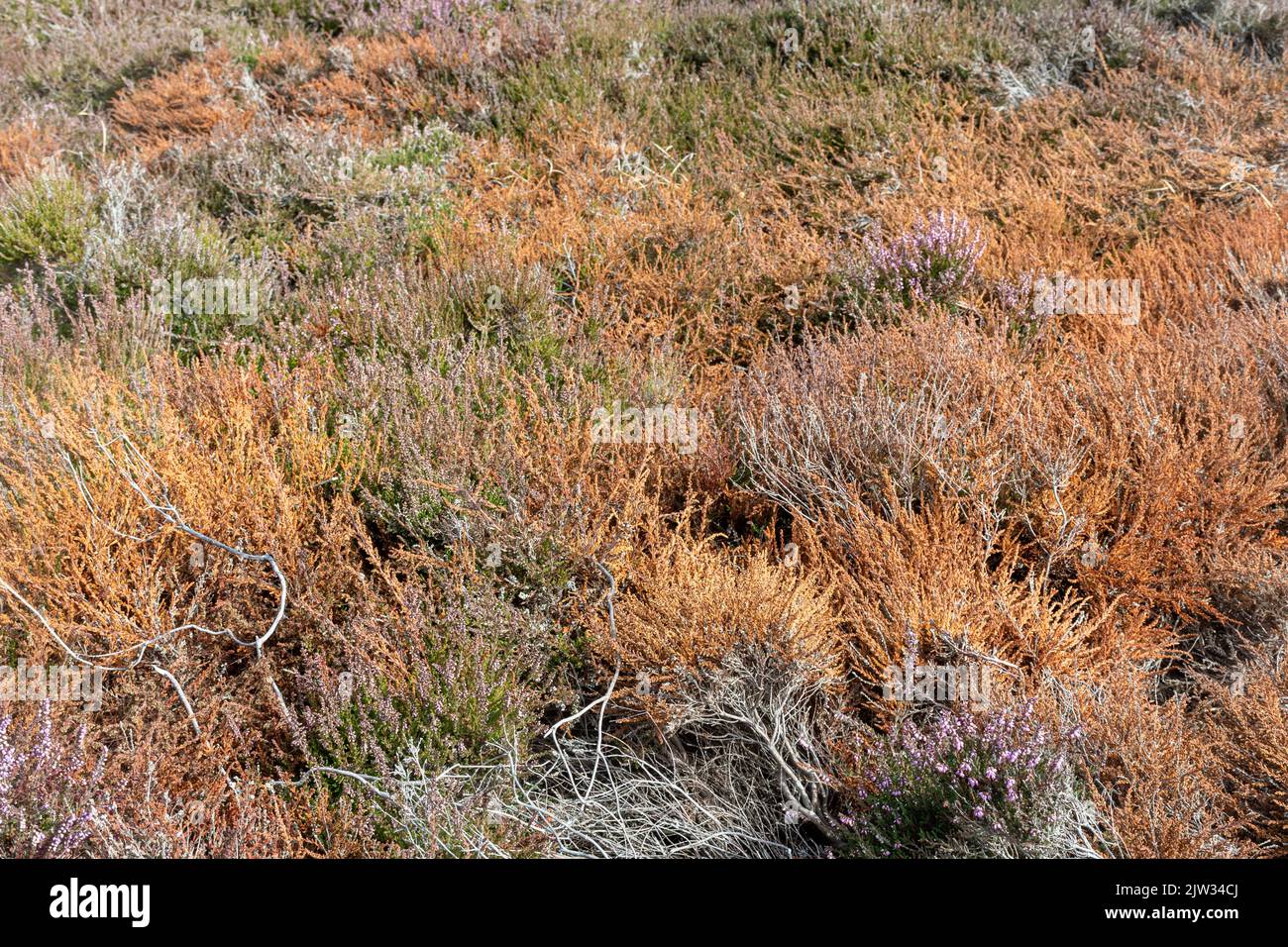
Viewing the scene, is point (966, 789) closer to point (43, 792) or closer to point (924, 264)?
point (43, 792)

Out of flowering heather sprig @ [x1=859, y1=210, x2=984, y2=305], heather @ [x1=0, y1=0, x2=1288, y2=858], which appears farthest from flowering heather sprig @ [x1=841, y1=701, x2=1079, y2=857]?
flowering heather sprig @ [x1=859, y1=210, x2=984, y2=305]

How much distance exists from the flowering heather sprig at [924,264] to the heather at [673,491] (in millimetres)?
22

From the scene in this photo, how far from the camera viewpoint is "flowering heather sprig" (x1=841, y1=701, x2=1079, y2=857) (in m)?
2.11

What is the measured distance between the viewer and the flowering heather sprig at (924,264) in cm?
431

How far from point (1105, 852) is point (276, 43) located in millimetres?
8142

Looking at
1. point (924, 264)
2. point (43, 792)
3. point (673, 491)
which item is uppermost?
point (924, 264)

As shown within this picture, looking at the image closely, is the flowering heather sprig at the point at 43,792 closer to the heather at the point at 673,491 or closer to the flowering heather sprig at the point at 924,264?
the heather at the point at 673,491

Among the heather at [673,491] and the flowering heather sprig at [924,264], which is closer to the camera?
the heather at [673,491]

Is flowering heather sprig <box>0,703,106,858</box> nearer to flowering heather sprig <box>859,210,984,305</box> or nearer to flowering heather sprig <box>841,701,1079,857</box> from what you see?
flowering heather sprig <box>841,701,1079,857</box>

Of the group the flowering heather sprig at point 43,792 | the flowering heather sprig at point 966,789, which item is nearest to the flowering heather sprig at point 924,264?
the flowering heather sprig at point 966,789

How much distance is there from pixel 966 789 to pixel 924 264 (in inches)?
114

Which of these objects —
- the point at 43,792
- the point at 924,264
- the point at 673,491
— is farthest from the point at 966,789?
the point at 924,264

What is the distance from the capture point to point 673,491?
135 inches

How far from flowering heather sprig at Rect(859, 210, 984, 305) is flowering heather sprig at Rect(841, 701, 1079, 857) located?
2498 millimetres
